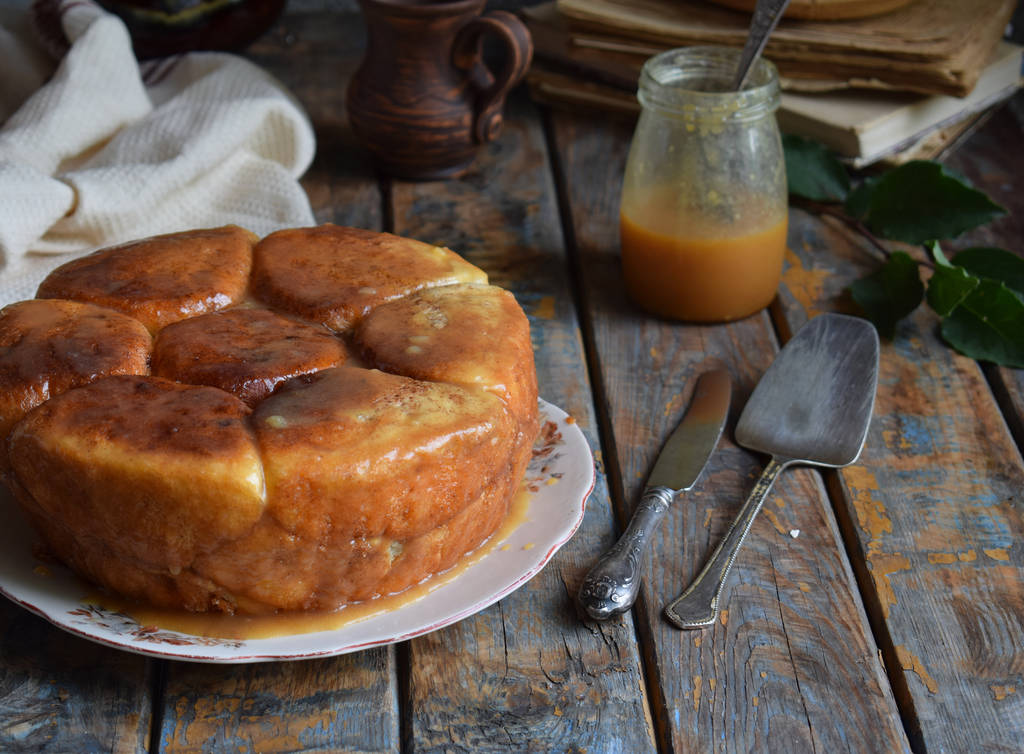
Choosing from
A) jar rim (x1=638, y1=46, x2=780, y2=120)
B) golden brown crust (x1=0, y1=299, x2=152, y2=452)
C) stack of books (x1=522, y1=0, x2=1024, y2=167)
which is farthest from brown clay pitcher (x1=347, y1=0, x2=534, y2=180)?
golden brown crust (x1=0, y1=299, x2=152, y2=452)

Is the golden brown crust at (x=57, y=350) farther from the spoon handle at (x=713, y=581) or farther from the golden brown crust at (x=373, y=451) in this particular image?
the spoon handle at (x=713, y=581)

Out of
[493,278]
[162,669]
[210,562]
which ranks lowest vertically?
[493,278]

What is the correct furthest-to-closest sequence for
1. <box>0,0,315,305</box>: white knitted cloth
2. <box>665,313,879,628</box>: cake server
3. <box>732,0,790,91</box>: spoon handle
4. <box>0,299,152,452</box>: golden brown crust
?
<box>0,0,315,305</box>: white knitted cloth < <box>732,0,790,91</box>: spoon handle < <box>665,313,879,628</box>: cake server < <box>0,299,152,452</box>: golden brown crust

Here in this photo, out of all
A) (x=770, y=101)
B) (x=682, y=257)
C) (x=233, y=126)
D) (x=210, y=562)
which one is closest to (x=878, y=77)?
(x=770, y=101)

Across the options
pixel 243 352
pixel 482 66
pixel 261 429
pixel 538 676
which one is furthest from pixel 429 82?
pixel 538 676

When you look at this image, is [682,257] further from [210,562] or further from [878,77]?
[210,562]

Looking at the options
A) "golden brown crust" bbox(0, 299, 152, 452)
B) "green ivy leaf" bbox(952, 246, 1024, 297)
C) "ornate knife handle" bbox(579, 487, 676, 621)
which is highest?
"golden brown crust" bbox(0, 299, 152, 452)

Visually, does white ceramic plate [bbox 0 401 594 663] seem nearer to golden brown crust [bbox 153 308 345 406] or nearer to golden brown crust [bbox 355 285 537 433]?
golden brown crust [bbox 355 285 537 433]
